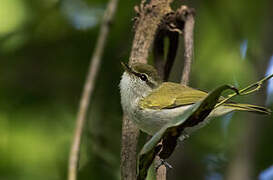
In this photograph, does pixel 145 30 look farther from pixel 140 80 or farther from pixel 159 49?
pixel 140 80

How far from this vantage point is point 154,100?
357 centimetres

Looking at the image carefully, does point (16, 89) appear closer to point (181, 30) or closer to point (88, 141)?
point (88, 141)

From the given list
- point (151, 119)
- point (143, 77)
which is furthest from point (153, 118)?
point (143, 77)

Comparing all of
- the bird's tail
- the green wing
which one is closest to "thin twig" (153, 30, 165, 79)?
the green wing

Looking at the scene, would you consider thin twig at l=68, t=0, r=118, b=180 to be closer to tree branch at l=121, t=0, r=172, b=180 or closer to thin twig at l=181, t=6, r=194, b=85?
tree branch at l=121, t=0, r=172, b=180

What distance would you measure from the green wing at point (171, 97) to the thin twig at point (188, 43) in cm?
11

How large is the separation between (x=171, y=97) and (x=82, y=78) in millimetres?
1358

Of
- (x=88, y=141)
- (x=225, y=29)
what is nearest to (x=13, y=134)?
(x=88, y=141)

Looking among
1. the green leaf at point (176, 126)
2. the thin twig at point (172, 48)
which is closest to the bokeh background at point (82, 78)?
the thin twig at point (172, 48)

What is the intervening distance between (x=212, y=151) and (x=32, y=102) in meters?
1.68

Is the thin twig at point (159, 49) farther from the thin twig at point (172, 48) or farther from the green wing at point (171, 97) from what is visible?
the green wing at point (171, 97)

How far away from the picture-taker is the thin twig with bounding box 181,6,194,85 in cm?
321

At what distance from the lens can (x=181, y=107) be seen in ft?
11.5

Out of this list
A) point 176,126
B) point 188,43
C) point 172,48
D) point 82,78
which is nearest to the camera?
point 176,126
